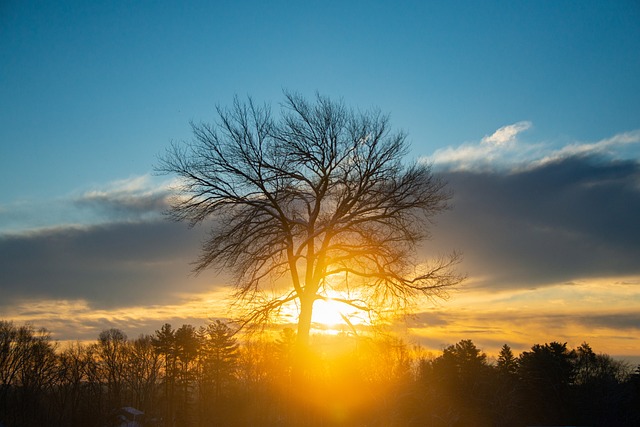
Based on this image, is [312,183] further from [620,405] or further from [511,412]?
[620,405]

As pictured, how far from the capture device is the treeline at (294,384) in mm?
18672

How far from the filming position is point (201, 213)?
15.0m

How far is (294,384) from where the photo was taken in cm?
1520

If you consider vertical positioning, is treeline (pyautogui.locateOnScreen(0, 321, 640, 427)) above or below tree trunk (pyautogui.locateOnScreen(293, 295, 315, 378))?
below

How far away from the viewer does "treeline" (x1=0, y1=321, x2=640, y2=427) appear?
61.3ft

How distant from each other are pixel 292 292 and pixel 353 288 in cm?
189

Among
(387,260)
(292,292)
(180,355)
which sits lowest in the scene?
(180,355)

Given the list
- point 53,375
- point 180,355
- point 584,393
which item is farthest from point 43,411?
point 584,393

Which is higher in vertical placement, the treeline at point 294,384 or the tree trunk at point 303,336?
the tree trunk at point 303,336

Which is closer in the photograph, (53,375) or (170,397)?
(53,375)

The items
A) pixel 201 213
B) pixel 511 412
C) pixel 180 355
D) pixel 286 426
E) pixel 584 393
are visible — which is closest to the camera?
pixel 201 213

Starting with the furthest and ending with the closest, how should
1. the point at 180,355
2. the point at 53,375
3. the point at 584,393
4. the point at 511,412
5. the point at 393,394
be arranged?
the point at 180,355 < the point at 53,375 < the point at 584,393 < the point at 511,412 < the point at 393,394

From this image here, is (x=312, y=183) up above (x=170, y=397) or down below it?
above

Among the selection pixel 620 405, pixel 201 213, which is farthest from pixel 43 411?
pixel 620 405
